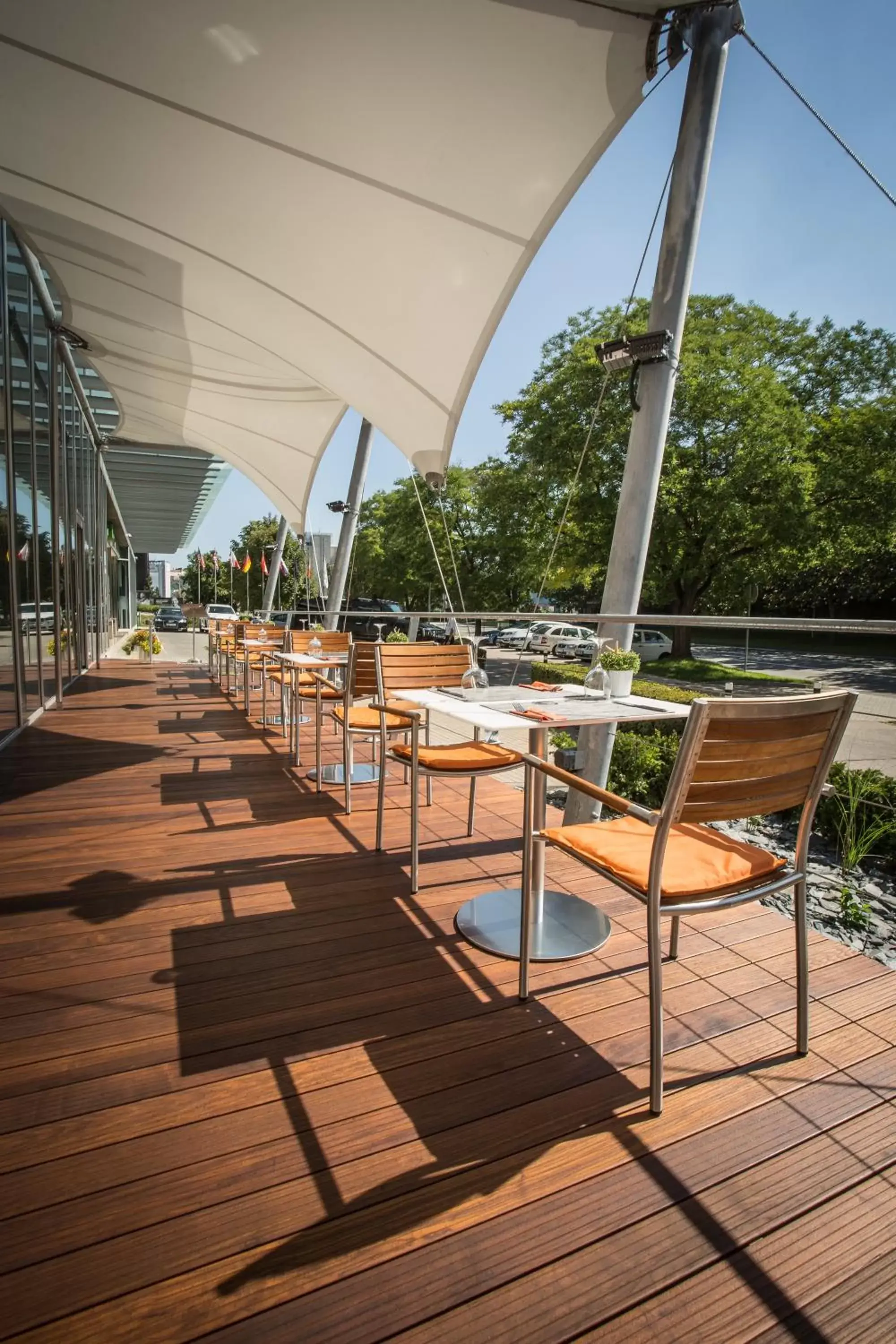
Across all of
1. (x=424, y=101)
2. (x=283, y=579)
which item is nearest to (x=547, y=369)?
(x=424, y=101)

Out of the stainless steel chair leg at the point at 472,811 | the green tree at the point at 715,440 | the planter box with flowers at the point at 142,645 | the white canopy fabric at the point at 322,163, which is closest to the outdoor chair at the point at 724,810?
the stainless steel chair leg at the point at 472,811

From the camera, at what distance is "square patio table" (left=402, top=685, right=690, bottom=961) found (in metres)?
2.26

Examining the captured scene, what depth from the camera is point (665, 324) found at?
11.1 ft

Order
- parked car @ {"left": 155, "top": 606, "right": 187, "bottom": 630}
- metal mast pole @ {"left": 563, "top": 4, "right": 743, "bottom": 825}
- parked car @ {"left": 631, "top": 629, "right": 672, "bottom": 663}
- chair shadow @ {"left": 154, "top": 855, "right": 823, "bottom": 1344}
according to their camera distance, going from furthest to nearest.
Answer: parked car @ {"left": 155, "top": 606, "right": 187, "bottom": 630}
parked car @ {"left": 631, "top": 629, "right": 672, "bottom": 663}
metal mast pole @ {"left": 563, "top": 4, "right": 743, "bottom": 825}
chair shadow @ {"left": 154, "top": 855, "right": 823, "bottom": 1344}

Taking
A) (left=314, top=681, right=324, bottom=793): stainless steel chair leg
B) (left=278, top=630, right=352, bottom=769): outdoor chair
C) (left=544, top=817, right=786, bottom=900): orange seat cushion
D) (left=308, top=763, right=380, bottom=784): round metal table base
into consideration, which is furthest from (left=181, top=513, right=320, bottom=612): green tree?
(left=544, top=817, right=786, bottom=900): orange seat cushion

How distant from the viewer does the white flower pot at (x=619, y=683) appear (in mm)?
2670

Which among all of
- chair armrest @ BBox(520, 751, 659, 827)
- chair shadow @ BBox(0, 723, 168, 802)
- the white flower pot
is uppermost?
the white flower pot

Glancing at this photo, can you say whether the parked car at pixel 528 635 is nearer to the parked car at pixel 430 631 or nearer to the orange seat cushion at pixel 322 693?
the parked car at pixel 430 631

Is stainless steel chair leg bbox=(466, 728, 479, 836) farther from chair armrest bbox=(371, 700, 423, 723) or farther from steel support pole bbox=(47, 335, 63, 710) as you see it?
steel support pole bbox=(47, 335, 63, 710)

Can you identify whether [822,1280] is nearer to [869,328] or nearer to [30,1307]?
[30,1307]

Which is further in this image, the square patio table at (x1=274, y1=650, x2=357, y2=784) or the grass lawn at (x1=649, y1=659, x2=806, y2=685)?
the square patio table at (x1=274, y1=650, x2=357, y2=784)

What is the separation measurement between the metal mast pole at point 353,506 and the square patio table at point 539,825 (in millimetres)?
6042

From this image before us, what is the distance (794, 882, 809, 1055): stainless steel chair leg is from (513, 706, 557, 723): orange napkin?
31.0 inches

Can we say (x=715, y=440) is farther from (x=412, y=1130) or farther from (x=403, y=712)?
(x=412, y=1130)
